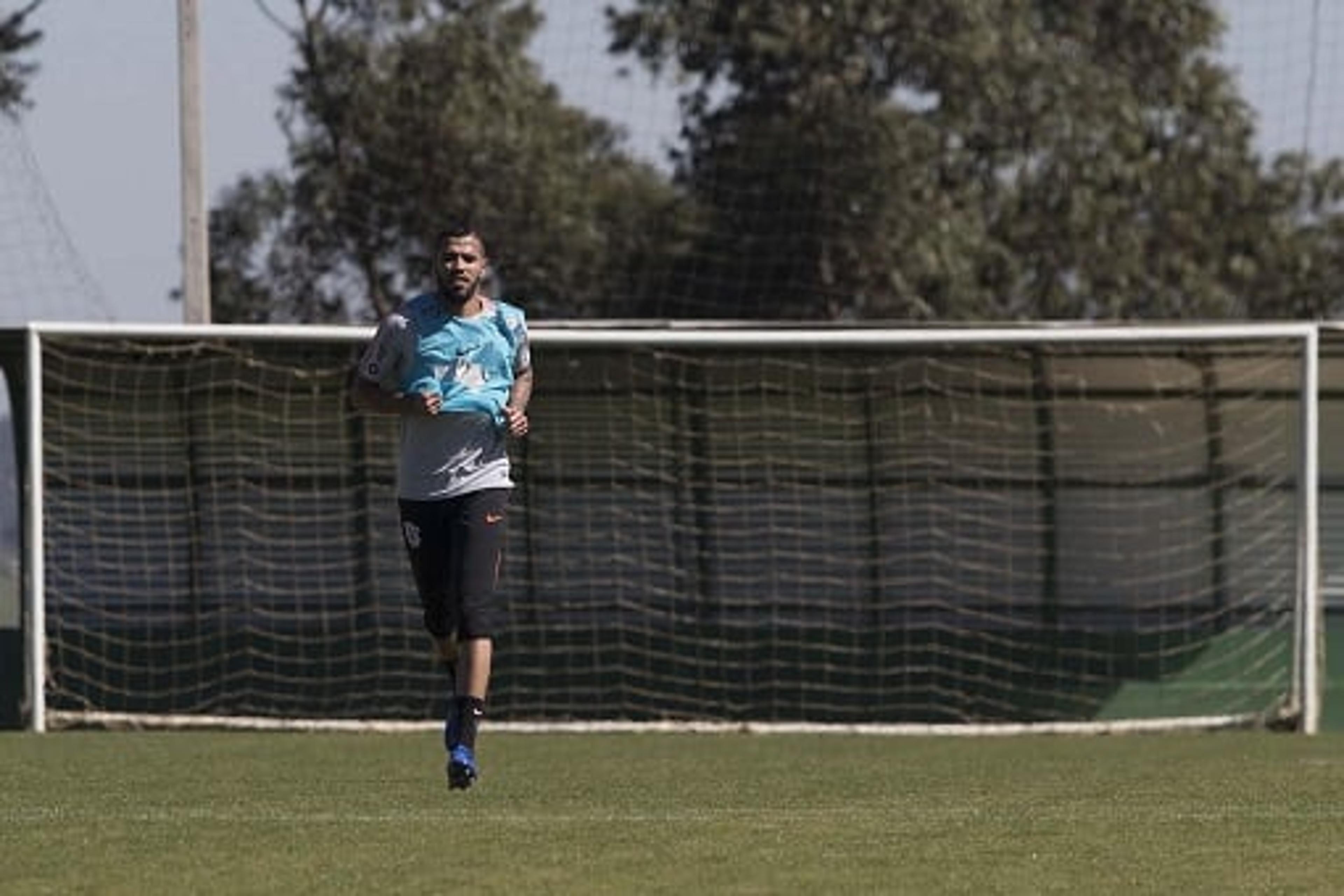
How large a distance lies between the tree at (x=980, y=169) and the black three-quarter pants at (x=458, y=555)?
21681 mm

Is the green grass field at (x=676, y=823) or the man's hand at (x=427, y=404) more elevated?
the man's hand at (x=427, y=404)

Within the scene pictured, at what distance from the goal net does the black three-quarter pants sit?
7.69 m

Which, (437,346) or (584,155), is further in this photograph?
(584,155)

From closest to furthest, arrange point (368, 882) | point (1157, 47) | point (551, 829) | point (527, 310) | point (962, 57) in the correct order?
point (368, 882) < point (551, 829) < point (527, 310) < point (962, 57) < point (1157, 47)

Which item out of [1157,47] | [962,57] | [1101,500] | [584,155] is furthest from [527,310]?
[1101,500]

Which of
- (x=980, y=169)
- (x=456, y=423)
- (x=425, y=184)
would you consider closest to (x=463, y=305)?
(x=456, y=423)

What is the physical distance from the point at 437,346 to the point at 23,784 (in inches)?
94.4

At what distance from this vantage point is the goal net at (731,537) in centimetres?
2075

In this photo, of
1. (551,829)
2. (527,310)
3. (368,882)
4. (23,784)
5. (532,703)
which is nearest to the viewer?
(368,882)

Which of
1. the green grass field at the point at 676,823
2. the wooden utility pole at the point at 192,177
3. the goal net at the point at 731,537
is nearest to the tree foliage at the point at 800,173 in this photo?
the wooden utility pole at the point at 192,177

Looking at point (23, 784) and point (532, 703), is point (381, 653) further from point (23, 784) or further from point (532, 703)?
point (23, 784)

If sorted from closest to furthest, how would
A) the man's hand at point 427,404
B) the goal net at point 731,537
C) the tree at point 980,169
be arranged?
the man's hand at point 427,404
the goal net at point 731,537
the tree at point 980,169

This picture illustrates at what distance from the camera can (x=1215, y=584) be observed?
21047 mm

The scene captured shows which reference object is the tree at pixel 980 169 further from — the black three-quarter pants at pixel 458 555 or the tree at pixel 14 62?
the black three-quarter pants at pixel 458 555
